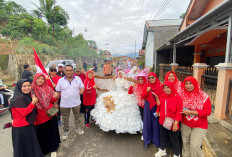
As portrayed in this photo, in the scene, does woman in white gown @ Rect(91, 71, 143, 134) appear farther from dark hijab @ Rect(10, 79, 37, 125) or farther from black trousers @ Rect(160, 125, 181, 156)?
dark hijab @ Rect(10, 79, 37, 125)

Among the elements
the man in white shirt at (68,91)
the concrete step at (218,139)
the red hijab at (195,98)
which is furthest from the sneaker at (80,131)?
the concrete step at (218,139)

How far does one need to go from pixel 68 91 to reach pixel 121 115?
55.2 inches

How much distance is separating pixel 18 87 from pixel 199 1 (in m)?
8.70

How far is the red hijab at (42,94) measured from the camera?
229 cm

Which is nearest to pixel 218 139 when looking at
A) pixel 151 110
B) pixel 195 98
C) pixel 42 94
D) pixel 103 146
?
pixel 195 98

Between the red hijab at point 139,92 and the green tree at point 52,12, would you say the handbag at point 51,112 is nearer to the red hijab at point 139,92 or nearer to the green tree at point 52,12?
the red hijab at point 139,92

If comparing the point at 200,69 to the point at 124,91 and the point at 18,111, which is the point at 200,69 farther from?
the point at 18,111

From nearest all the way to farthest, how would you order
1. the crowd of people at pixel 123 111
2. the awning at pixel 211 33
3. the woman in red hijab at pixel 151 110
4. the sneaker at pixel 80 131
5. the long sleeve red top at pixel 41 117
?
the crowd of people at pixel 123 111
the long sleeve red top at pixel 41 117
the woman in red hijab at pixel 151 110
the sneaker at pixel 80 131
the awning at pixel 211 33

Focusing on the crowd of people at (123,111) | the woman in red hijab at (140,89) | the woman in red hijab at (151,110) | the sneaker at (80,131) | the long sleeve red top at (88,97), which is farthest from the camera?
the long sleeve red top at (88,97)

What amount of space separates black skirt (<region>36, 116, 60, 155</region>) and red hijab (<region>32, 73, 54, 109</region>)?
405 mm

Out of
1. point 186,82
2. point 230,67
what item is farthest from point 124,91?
point 230,67

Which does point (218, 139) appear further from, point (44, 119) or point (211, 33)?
point (211, 33)

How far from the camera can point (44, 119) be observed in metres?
2.43

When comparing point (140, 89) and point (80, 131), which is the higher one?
point (140, 89)
